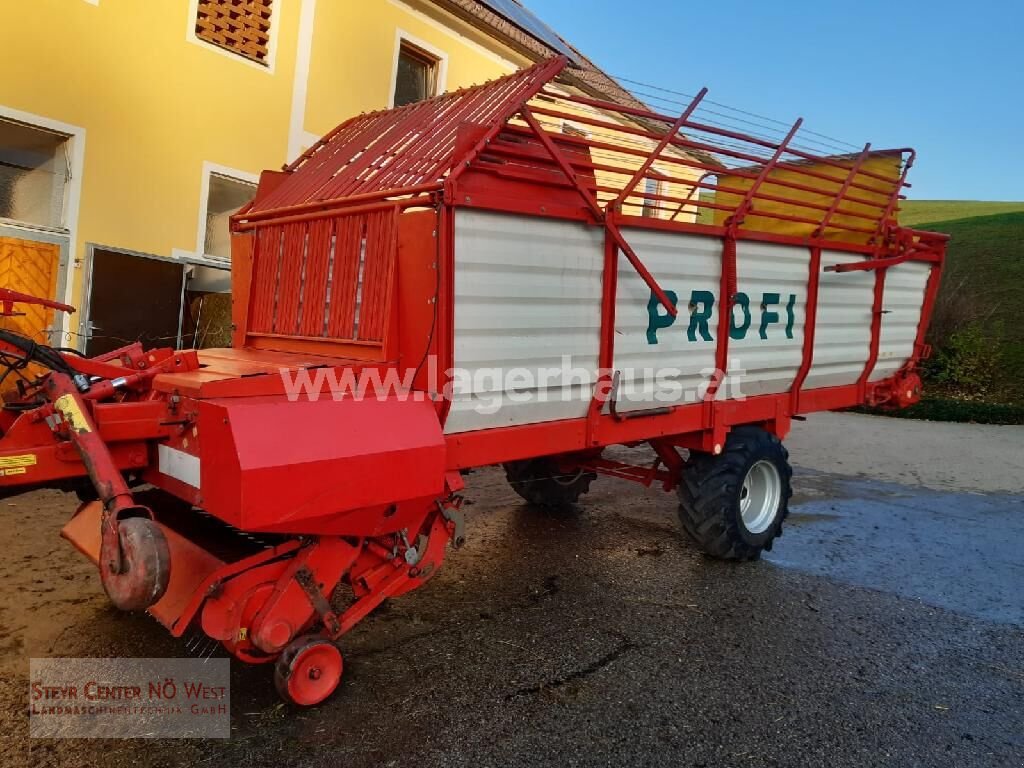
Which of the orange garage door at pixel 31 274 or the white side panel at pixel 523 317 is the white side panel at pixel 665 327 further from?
the orange garage door at pixel 31 274

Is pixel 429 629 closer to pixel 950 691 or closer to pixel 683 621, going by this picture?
pixel 683 621

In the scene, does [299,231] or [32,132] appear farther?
[32,132]

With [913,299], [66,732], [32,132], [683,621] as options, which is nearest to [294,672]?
[66,732]

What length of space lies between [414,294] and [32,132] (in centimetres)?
605

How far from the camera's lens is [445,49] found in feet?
35.6

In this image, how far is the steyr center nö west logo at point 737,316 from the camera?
12.4ft

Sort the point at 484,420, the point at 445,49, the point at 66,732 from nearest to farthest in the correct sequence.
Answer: the point at 66,732, the point at 484,420, the point at 445,49

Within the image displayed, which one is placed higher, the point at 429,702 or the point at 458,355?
the point at 458,355

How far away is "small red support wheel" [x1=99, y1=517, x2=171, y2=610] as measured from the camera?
2.22 meters

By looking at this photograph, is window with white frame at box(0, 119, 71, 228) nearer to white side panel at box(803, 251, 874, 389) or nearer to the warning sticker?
the warning sticker

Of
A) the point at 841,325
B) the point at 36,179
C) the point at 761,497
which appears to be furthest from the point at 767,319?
the point at 36,179

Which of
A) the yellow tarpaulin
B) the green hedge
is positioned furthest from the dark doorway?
the green hedge

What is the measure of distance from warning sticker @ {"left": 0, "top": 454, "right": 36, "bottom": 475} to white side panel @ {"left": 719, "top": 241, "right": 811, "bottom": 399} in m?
3.35

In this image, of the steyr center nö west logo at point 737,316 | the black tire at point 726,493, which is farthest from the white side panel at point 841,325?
the black tire at point 726,493
